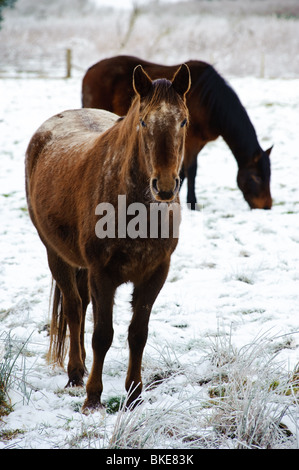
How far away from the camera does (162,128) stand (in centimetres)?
209

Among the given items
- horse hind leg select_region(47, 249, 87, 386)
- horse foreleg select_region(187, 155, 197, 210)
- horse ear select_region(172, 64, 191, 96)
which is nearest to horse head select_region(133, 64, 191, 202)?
horse ear select_region(172, 64, 191, 96)

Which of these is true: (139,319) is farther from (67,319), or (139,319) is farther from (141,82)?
(141,82)

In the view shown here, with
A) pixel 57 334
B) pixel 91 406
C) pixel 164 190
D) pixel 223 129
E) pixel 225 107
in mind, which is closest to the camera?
pixel 164 190

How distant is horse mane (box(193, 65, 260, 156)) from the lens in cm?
660

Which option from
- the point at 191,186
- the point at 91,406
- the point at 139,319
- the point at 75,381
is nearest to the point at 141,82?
the point at 139,319

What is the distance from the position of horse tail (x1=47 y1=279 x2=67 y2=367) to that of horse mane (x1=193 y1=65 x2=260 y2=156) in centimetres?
432

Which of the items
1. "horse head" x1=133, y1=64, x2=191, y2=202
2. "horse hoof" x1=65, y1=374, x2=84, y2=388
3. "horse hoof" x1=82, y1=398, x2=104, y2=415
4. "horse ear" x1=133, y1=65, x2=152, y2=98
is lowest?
"horse hoof" x1=65, y1=374, x2=84, y2=388

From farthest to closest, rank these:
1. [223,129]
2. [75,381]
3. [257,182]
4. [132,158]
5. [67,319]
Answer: [223,129]
[257,182]
[67,319]
[75,381]
[132,158]

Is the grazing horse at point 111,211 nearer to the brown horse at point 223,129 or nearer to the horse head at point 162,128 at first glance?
the horse head at point 162,128

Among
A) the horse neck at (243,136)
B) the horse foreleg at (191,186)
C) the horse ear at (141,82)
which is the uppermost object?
the horse ear at (141,82)

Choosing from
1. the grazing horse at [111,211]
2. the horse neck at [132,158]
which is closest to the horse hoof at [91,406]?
the grazing horse at [111,211]

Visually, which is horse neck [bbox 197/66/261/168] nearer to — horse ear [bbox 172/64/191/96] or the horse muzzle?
horse ear [bbox 172/64/191/96]

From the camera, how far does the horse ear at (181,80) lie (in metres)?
2.24

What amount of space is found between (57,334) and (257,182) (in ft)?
13.8
